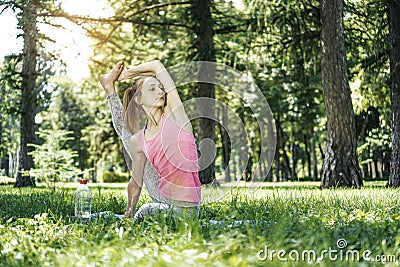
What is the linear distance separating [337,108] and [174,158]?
24.7 feet

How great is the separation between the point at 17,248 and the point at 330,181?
871cm

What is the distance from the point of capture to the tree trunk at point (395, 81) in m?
11.8

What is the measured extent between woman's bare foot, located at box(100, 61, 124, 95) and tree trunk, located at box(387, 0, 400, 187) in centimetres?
822

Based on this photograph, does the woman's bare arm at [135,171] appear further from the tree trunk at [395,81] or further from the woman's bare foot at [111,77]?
the tree trunk at [395,81]

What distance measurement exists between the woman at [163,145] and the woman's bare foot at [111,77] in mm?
131

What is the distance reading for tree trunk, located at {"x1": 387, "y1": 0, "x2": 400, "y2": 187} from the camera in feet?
38.7

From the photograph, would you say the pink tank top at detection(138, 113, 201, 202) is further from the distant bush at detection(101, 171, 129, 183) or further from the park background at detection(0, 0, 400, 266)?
the distant bush at detection(101, 171, 129, 183)

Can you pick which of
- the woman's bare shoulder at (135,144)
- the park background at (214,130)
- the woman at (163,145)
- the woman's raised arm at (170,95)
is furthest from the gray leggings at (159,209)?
the woman's raised arm at (170,95)

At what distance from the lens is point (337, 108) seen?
11656 millimetres

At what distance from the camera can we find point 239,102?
2633 centimetres

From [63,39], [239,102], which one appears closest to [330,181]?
[63,39]

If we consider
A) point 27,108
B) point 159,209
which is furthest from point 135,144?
point 27,108

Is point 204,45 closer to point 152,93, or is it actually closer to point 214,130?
point 214,130

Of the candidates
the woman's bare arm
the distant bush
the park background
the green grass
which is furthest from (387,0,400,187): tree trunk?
the distant bush
